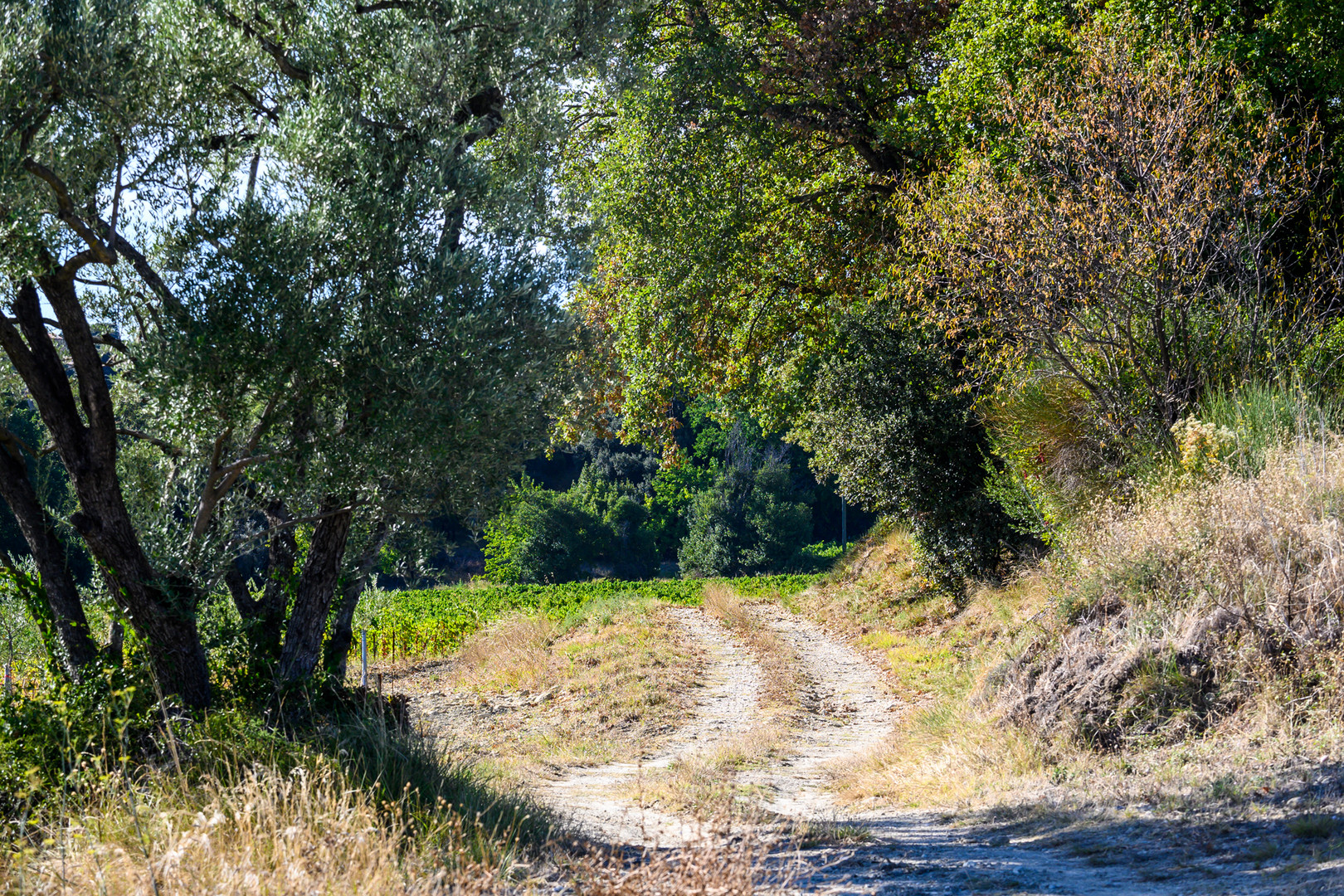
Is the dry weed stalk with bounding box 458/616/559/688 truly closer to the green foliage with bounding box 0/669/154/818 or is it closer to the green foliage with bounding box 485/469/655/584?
the green foliage with bounding box 0/669/154/818

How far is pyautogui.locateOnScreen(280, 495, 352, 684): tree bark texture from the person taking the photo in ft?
24.9

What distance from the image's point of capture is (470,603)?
32.2 meters

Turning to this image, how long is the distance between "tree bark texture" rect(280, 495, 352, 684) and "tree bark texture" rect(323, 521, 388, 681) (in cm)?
26

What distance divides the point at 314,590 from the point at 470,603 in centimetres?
2520

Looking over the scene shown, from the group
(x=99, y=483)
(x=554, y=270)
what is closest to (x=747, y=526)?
(x=554, y=270)

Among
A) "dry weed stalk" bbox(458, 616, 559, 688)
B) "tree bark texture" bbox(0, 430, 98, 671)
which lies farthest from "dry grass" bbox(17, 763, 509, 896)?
"dry weed stalk" bbox(458, 616, 559, 688)

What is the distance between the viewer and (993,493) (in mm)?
A: 14203

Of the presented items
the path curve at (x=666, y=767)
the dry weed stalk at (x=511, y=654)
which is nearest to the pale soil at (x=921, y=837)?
the path curve at (x=666, y=767)

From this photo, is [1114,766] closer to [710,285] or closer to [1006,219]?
[1006,219]

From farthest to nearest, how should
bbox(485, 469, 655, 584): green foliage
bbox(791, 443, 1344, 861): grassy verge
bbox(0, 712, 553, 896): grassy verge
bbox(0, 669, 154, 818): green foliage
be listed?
bbox(485, 469, 655, 584): green foliage
bbox(791, 443, 1344, 861): grassy verge
bbox(0, 669, 154, 818): green foliage
bbox(0, 712, 553, 896): grassy verge

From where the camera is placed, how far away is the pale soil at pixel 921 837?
461 centimetres

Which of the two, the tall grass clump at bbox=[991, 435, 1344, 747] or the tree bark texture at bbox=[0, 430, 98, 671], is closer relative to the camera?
the tall grass clump at bbox=[991, 435, 1344, 747]

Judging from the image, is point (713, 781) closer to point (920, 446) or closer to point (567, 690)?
point (567, 690)

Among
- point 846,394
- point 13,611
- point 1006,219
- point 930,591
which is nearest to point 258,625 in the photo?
point 13,611
